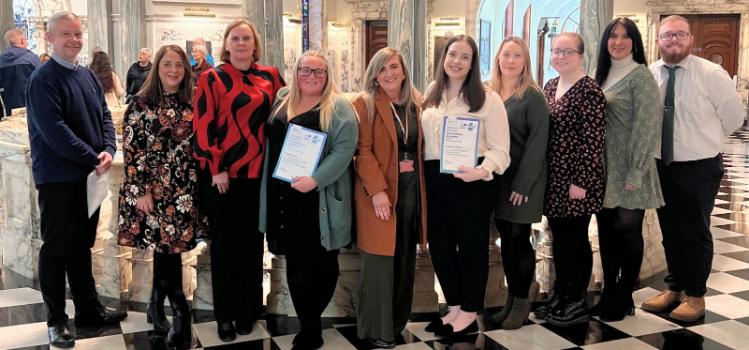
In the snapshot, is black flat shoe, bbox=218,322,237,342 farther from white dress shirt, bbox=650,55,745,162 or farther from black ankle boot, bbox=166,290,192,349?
white dress shirt, bbox=650,55,745,162

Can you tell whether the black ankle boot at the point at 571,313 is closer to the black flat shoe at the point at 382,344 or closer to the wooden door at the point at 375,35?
the black flat shoe at the point at 382,344

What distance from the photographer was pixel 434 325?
3939mm

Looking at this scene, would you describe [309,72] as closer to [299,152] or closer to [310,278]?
[299,152]

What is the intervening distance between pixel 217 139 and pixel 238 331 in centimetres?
115

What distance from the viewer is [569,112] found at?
3.74 m

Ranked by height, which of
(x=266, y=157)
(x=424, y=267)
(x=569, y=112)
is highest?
(x=569, y=112)

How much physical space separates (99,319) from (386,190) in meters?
1.94

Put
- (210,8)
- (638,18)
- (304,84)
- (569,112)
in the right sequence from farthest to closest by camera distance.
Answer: (638,18)
(210,8)
(569,112)
(304,84)

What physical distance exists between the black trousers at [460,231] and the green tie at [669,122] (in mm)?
1193

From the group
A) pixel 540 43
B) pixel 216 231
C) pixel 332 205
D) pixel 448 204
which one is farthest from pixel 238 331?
pixel 540 43

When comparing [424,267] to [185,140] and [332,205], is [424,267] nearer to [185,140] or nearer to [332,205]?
[332,205]

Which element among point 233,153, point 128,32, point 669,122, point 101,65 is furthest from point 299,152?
point 128,32

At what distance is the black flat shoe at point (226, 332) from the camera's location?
3779 mm

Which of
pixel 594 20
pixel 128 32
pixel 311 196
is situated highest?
pixel 128 32
